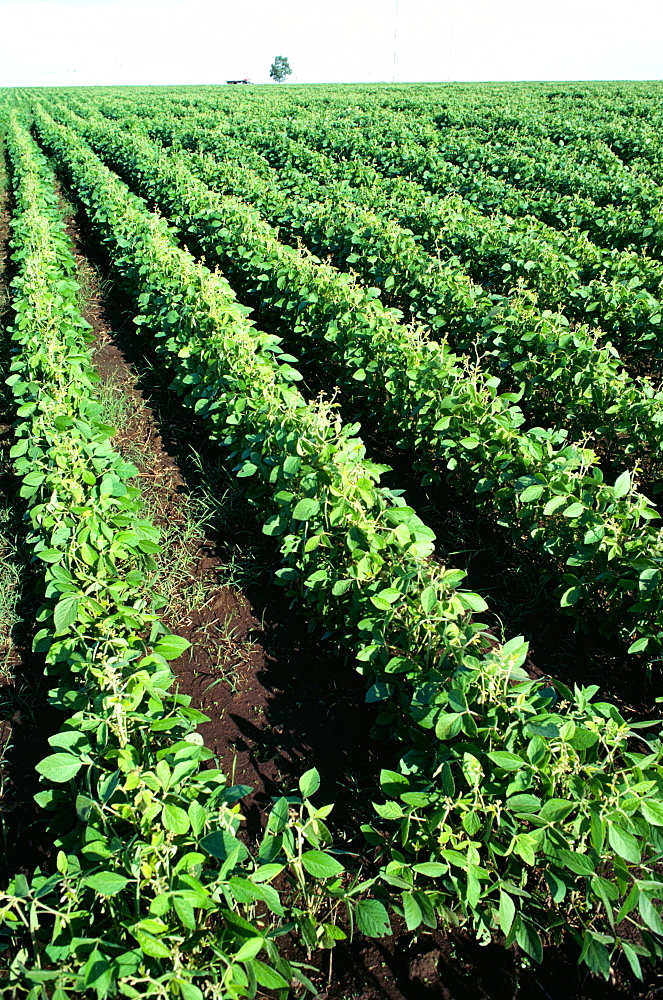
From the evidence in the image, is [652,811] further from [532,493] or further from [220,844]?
[532,493]

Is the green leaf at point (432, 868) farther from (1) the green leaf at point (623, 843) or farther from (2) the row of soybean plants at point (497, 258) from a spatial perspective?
(2) the row of soybean plants at point (497, 258)

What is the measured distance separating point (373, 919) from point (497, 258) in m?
6.58

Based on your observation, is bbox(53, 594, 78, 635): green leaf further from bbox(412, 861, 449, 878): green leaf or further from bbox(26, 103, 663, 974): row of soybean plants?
bbox(412, 861, 449, 878): green leaf

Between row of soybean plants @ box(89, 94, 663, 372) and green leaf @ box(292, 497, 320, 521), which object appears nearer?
green leaf @ box(292, 497, 320, 521)

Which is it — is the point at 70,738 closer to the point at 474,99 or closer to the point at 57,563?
the point at 57,563

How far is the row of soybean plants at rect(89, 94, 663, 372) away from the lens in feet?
18.0

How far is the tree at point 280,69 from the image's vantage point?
100994mm

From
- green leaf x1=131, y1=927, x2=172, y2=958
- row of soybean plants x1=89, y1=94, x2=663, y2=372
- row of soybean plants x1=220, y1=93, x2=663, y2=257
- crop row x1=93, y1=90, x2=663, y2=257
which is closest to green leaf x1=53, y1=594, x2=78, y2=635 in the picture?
green leaf x1=131, y1=927, x2=172, y2=958

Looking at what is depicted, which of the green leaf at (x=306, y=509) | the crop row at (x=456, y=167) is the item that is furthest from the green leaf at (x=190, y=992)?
the crop row at (x=456, y=167)

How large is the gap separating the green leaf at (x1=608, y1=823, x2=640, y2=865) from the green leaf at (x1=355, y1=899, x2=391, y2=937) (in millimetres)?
657

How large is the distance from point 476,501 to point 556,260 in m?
3.48

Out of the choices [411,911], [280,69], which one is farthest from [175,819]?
[280,69]

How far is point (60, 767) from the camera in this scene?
189 cm

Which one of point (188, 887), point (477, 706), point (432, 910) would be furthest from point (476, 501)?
point (188, 887)
